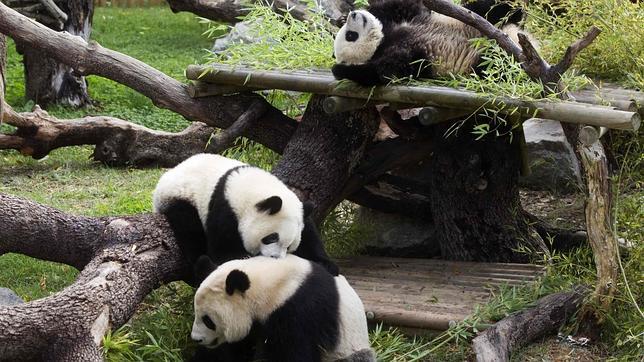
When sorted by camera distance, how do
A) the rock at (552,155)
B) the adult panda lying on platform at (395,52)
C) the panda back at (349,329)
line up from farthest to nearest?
the rock at (552,155) → the adult panda lying on platform at (395,52) → the panda back at (349,329)

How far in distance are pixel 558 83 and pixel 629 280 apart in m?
1.13

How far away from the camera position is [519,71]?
5.02m

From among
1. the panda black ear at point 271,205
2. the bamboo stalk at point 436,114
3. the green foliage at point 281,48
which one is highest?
the bamboo stalk at point 436,114

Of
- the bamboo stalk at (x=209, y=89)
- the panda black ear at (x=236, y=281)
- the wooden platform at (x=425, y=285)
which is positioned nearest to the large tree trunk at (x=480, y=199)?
the wooden platform at (x=425, y=285)

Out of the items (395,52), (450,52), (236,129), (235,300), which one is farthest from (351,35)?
(235,300)

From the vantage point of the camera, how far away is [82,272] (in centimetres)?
451

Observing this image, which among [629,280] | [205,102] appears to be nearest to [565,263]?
[629,280]

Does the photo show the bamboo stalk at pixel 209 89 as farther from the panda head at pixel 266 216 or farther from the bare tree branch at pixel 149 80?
the panda head at pixel 266 216

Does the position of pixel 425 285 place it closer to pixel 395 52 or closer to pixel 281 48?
pixel 395 52

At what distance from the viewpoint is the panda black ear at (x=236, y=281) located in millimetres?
4074

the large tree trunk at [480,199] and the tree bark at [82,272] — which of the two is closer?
the tree bark at [82,272]

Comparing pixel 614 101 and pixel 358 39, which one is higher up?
pixel 614 101

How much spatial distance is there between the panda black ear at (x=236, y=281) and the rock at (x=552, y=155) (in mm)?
3637

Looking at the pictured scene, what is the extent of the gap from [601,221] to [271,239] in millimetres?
1704
